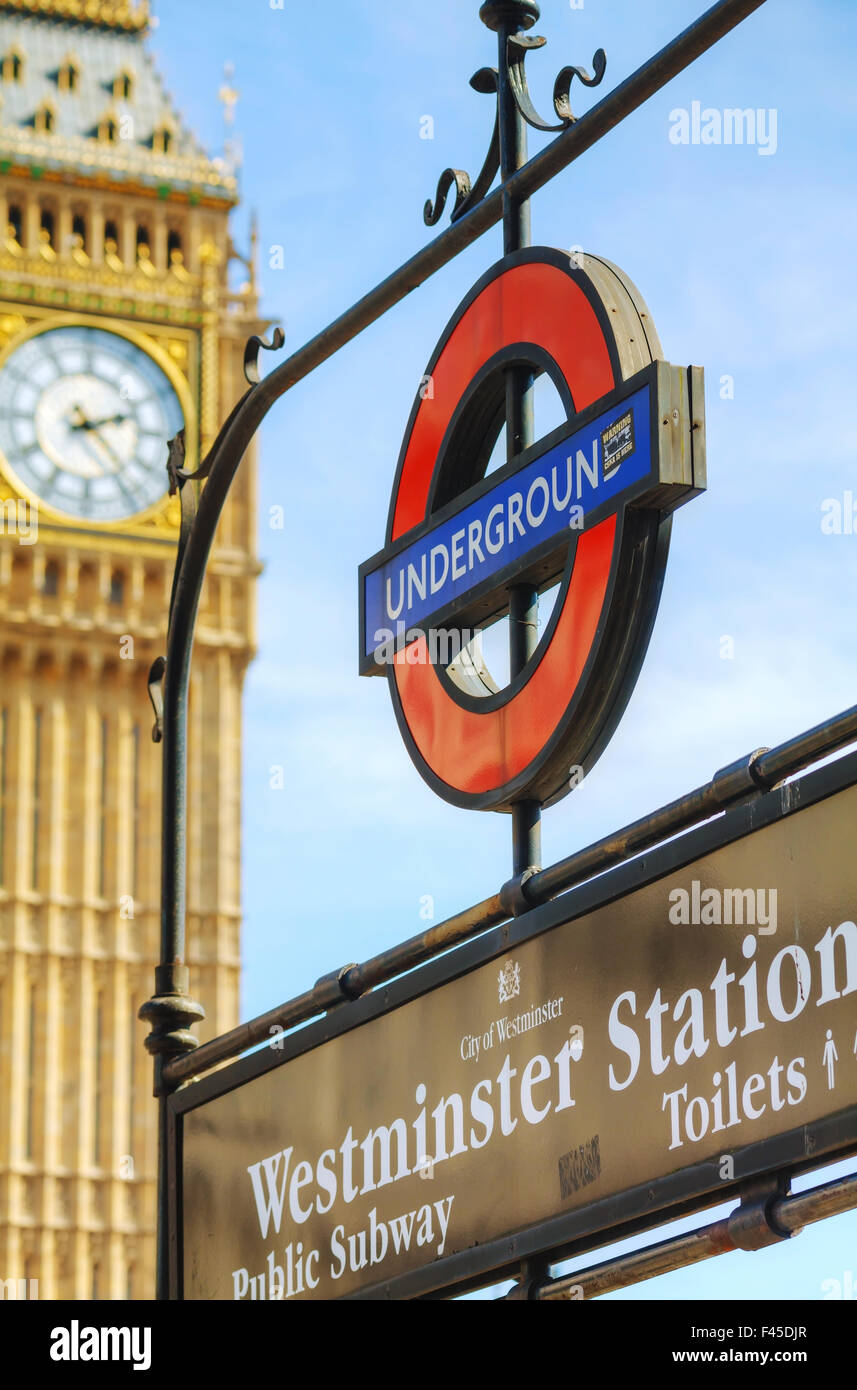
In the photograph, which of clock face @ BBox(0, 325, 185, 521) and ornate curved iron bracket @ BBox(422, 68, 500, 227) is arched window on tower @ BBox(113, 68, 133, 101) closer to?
clock face @ BBox(0, 325, 185, 521)

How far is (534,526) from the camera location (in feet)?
15.9

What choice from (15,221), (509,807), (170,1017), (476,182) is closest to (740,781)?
(509,807)

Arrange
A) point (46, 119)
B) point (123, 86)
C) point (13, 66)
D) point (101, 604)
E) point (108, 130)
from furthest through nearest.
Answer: point (123, 86) < point (13, 66) < point (108, 130) < point (46, 119) < point (101, 604)

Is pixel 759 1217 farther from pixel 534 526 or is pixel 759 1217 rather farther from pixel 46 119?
pixel 46 119

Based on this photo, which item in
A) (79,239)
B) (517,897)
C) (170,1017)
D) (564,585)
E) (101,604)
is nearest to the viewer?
(517,897)

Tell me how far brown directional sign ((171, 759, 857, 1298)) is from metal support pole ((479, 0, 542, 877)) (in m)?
0.42

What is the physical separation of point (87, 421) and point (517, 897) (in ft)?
118

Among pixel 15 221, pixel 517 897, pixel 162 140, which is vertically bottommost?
pixel 517 897

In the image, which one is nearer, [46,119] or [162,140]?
[46,119]

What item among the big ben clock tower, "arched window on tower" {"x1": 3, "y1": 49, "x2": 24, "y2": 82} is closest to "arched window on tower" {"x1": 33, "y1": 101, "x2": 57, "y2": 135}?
the big ben clock tower

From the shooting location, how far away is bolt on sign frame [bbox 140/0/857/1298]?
3812 millimetres
